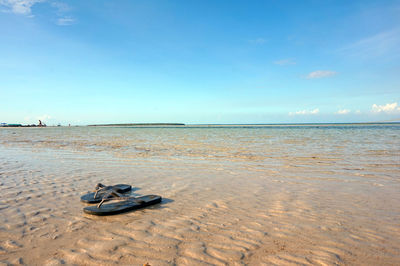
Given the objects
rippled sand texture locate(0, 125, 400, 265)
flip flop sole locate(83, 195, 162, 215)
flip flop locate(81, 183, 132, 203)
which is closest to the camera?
rippled sand texture locate(0, 125, 400, 265)

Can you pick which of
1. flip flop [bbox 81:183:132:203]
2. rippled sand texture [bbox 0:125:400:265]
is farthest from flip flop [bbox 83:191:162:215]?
flip flop [bbox 81:183:132:203]

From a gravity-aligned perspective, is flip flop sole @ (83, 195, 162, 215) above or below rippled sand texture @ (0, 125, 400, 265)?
above

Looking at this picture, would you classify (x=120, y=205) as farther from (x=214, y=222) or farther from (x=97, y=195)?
(x=214, y=222)

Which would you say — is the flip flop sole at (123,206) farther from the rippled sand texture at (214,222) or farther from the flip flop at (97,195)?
the flip flop at (97,195)

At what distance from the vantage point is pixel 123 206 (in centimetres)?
472

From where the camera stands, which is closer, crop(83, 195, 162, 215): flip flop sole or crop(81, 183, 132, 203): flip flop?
crop(83, 195, 162, 215): flip flop sole

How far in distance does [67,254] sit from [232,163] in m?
7.82

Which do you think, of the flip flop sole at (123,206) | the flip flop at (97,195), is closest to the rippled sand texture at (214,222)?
the flip flop sole at (123,206)

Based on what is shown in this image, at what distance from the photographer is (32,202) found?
513 cm

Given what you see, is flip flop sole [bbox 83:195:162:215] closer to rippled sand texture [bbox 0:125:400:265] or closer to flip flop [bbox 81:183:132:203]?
rippled sand texture [bbox 0:125:400:265]

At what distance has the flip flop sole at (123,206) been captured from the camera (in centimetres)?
446

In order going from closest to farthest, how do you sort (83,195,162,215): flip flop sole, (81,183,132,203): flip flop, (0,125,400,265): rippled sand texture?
(0,125,400,265): rippled sand texture, (83,195,162,215): flip flop sole, (81,183,132,203): flip flop

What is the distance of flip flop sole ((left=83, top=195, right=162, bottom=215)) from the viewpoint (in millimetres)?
4459

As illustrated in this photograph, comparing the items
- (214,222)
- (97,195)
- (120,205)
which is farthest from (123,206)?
(214,222)
